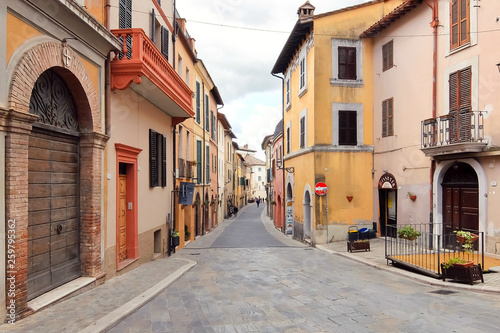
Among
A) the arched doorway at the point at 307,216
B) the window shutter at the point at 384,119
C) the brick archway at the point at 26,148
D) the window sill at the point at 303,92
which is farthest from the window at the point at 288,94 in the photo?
the brick archway at the point at 26,148

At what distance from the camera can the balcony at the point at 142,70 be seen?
902 centimetres

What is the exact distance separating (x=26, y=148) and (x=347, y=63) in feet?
51.7

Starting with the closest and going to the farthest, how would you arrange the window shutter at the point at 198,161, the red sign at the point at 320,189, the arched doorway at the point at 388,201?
the arched doorway at the point at 388,201
the red sign at the point at 320,189
the window shutter at the point at 198,161

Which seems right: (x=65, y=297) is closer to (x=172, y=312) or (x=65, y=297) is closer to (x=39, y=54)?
(x=172, y=312)

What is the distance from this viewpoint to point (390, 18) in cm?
1677

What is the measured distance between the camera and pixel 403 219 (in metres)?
16.4

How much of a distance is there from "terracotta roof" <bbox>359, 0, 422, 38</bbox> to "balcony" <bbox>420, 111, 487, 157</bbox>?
16.5 feet

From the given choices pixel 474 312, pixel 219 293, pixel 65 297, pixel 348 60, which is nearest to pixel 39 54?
pixel 65 297

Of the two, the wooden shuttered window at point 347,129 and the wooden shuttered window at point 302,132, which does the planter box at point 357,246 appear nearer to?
the wooden shuttered window at point 347,129

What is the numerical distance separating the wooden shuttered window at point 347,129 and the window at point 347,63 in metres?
1.42

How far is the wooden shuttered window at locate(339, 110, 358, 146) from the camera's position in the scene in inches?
729

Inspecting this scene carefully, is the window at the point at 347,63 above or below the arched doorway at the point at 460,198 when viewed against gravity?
above

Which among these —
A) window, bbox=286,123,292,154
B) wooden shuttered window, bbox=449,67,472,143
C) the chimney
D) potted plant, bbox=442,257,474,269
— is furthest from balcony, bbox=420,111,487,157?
the chimney

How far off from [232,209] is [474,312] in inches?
1707
